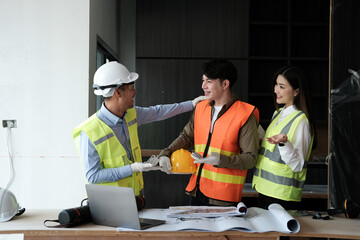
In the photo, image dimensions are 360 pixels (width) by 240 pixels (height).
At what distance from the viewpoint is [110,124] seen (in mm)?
2400

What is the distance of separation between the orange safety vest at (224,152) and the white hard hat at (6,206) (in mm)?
1063

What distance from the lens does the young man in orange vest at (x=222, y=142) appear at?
8.05ft

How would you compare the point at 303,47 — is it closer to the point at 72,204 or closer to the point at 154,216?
the point at 72,204

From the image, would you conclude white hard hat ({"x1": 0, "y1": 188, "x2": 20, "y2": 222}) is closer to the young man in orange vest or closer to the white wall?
the young man in orange vest

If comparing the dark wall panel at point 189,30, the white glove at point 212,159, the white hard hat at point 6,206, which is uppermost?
the dark wall panel at point 189,30

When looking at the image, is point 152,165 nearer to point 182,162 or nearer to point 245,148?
point 182,162

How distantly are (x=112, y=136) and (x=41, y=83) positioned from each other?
1534 mm

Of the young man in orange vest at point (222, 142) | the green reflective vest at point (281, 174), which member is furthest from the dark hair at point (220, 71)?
the green reflective vest at point (281, 174)

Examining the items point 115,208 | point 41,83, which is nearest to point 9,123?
point 41,83

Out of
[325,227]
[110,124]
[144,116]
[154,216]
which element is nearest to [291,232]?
[325,227]

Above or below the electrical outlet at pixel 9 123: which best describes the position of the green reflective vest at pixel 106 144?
below

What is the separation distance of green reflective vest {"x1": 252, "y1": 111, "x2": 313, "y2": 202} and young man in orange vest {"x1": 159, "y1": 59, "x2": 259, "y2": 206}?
10 cm

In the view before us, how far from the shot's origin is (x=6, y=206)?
1.98 m

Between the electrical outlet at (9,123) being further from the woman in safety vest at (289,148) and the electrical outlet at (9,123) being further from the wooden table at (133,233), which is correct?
the woman in safety vest at (289,148)
